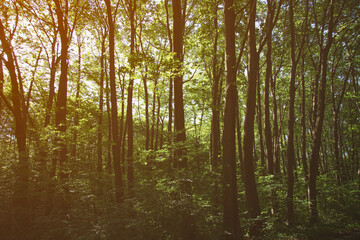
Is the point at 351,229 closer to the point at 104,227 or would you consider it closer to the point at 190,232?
the point at 190,232

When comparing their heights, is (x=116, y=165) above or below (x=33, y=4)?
below

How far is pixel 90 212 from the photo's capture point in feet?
26.7

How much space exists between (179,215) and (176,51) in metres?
5.73

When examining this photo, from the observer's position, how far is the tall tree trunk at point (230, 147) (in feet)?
22.4

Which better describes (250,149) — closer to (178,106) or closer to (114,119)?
(178,106)

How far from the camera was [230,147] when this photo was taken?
7.22 meters

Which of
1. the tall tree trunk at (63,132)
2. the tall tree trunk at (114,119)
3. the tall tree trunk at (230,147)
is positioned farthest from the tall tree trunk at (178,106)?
the tall tree trunk at (63,132)

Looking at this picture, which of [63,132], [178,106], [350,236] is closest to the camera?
[178,106]

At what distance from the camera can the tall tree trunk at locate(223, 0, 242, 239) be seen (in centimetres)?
684

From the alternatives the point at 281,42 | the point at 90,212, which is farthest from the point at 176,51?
the point at 281,42

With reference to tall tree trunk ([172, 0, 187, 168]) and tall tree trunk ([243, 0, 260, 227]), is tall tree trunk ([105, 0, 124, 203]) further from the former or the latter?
tall tree trunk ([243, 0, 260, 227])

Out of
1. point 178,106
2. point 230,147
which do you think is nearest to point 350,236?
point 230,147

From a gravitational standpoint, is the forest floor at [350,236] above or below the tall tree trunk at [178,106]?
below

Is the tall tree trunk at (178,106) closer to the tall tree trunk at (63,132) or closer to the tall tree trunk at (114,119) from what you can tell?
the tall tree trunk at (114,119)
